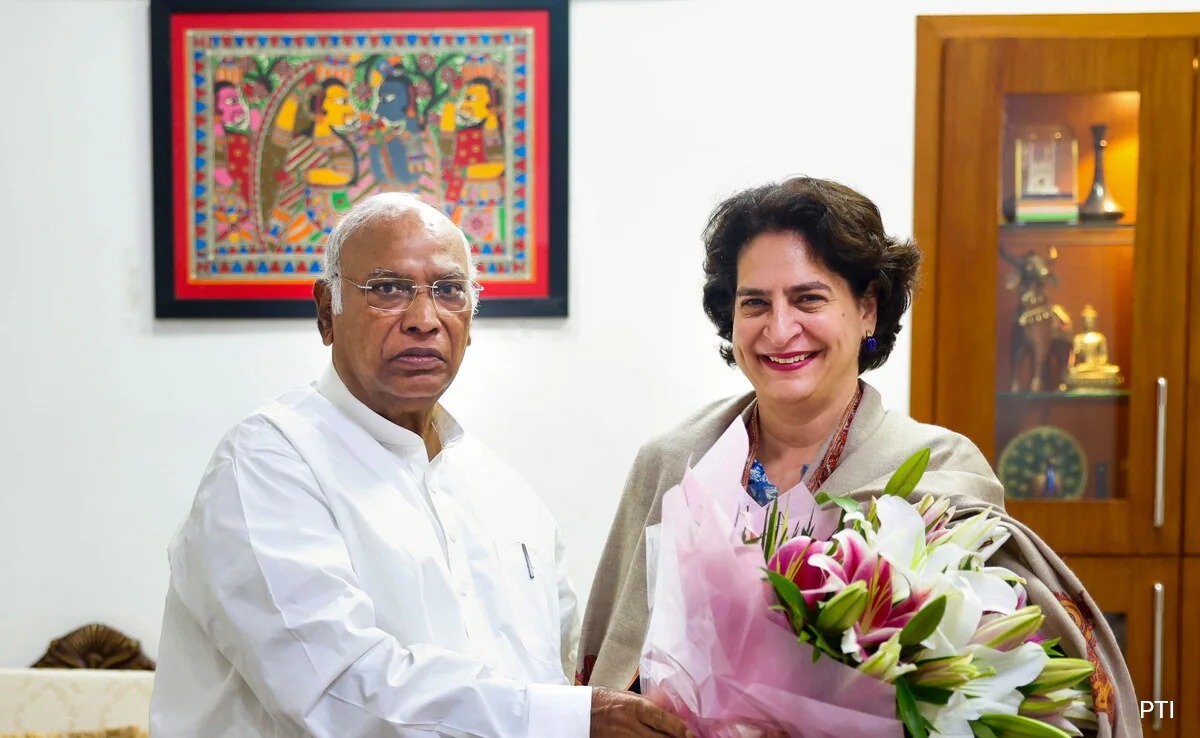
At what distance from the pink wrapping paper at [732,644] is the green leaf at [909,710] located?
0.04 ft

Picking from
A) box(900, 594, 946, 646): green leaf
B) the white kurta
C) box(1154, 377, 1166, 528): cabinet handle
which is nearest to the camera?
box(900, 594, 946, 646): green leaf

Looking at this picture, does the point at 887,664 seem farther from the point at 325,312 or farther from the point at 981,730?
the point at 325,312

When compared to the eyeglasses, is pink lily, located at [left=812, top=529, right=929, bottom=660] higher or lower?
lower

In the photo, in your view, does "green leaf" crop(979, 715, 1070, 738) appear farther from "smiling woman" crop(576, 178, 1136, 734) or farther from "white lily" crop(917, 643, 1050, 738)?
"smiling woman" crop(576, 178, 1136, 734)

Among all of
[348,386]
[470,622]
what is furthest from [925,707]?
[348,386]

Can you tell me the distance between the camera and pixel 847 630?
3.48ft

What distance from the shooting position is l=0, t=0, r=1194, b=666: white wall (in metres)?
2.96

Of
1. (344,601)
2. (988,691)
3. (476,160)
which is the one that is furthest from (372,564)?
(476,160)

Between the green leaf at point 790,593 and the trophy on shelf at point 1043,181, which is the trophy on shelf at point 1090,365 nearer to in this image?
the trophy on shelf at point 1043,181

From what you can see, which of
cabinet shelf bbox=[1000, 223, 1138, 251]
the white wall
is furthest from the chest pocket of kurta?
cabinet shelf bbox=[1000, 223, 1138, 251]

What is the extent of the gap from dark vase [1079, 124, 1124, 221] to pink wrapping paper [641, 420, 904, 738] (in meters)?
2.11

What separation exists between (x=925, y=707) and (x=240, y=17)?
8.48 feet

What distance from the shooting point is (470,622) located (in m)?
1.69

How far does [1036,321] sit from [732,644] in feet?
7.00
